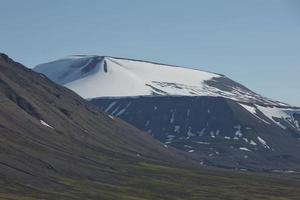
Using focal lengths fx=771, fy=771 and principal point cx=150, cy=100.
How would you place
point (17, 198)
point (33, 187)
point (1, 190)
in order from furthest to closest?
point (33, 187) < point (1, 190) < point (17, 198)

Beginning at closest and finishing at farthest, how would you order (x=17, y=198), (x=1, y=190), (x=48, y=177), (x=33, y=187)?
(x=17, y=198) → (x=1, y=190) → (x=33, y=187) → (x=48, y=177)

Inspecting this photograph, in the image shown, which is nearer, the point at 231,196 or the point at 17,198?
the point at 17,198

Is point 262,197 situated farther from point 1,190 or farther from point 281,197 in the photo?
point 1,190

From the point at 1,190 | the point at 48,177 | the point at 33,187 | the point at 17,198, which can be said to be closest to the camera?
the point at 17,198

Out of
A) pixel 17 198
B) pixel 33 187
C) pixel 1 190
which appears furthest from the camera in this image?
pixel 33 187

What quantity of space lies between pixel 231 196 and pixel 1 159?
58183 mm

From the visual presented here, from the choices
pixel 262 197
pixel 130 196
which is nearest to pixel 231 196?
pixel 262 197

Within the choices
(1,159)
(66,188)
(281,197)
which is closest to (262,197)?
(281,197)

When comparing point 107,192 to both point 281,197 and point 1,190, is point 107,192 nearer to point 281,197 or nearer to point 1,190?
point 1,190

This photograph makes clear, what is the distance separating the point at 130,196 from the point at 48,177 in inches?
1032

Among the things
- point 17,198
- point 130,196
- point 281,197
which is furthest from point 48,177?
point 281,197

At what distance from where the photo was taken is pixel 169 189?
197 m

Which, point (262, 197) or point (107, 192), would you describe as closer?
point (107, 192)

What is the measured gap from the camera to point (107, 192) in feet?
585
